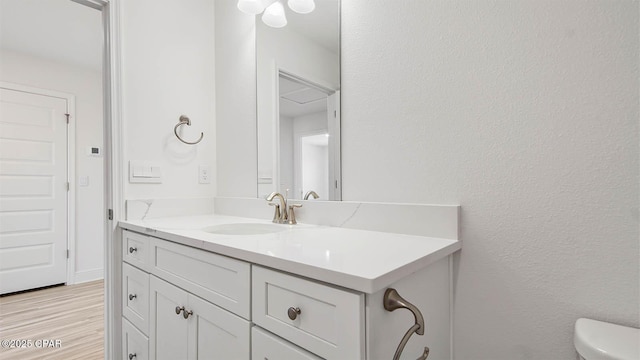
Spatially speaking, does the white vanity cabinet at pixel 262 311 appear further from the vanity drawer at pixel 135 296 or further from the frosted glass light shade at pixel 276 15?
the frosted glass light shade at pixel 276 15

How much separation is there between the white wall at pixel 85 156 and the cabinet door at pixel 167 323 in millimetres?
2777

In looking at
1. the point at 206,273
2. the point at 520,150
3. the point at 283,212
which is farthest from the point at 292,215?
the point at 520,150

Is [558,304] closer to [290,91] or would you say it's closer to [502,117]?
[502,117]

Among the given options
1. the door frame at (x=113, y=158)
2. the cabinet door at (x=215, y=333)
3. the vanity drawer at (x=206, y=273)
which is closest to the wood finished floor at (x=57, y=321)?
the door frame at (x=113, y=158)

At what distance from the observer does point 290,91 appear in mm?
1559

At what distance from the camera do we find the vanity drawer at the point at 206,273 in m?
0.88

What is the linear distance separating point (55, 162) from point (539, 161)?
4.08 meters

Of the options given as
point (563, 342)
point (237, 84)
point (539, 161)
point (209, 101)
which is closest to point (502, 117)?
point (539, 161)

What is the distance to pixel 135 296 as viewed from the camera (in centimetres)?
143

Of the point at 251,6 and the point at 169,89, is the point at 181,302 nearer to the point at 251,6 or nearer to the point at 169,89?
the point at 169,89

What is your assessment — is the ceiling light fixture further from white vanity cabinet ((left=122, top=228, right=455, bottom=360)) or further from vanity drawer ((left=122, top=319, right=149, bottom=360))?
vanity drawer ((left=122, top=319, right=149, bottom=360))

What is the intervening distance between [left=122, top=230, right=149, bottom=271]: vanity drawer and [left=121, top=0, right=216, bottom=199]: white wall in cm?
24

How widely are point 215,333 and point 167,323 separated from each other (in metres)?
0.34

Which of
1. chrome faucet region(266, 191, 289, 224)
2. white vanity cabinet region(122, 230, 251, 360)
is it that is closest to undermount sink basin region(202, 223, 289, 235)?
chrome faucet region(266, 191, 289, 224)
